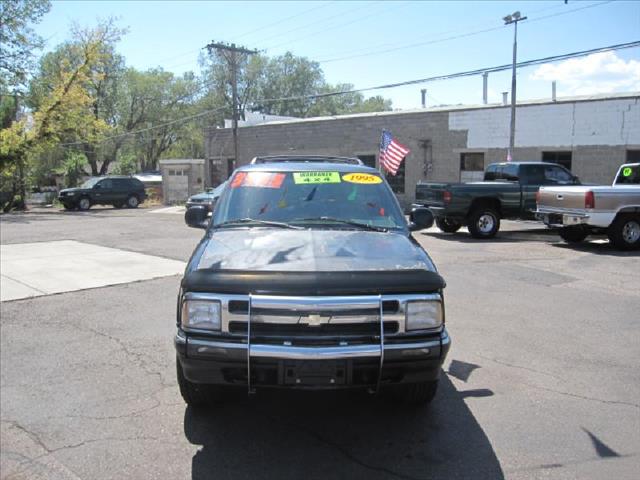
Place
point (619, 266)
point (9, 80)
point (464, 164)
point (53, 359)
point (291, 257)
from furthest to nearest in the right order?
point (9, 80) < point (464, 164) < point (619, 266) < point (53, 359) < point (291, 257)

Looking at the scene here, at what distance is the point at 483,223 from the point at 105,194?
2408cm

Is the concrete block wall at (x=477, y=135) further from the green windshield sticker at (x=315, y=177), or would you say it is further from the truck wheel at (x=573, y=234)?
the green windshield sticker at (x=315, y=177)

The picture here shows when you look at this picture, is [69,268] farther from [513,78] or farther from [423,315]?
[513,78]

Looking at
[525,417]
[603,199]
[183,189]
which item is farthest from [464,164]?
[525,417]

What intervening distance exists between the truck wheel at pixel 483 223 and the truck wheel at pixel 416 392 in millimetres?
11350

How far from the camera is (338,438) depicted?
3666 mm

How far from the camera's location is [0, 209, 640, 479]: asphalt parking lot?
3373mm

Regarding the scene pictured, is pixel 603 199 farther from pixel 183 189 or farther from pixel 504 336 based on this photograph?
pixel 183 189

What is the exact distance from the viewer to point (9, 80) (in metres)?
34.9

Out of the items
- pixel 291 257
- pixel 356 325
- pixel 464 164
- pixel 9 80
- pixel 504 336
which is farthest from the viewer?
pixel 9 80

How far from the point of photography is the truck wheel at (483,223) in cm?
1477

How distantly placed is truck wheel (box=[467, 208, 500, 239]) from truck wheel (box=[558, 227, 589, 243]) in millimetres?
1735

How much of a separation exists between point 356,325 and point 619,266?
900cm

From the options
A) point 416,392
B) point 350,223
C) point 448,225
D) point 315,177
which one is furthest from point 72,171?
point 416,392
